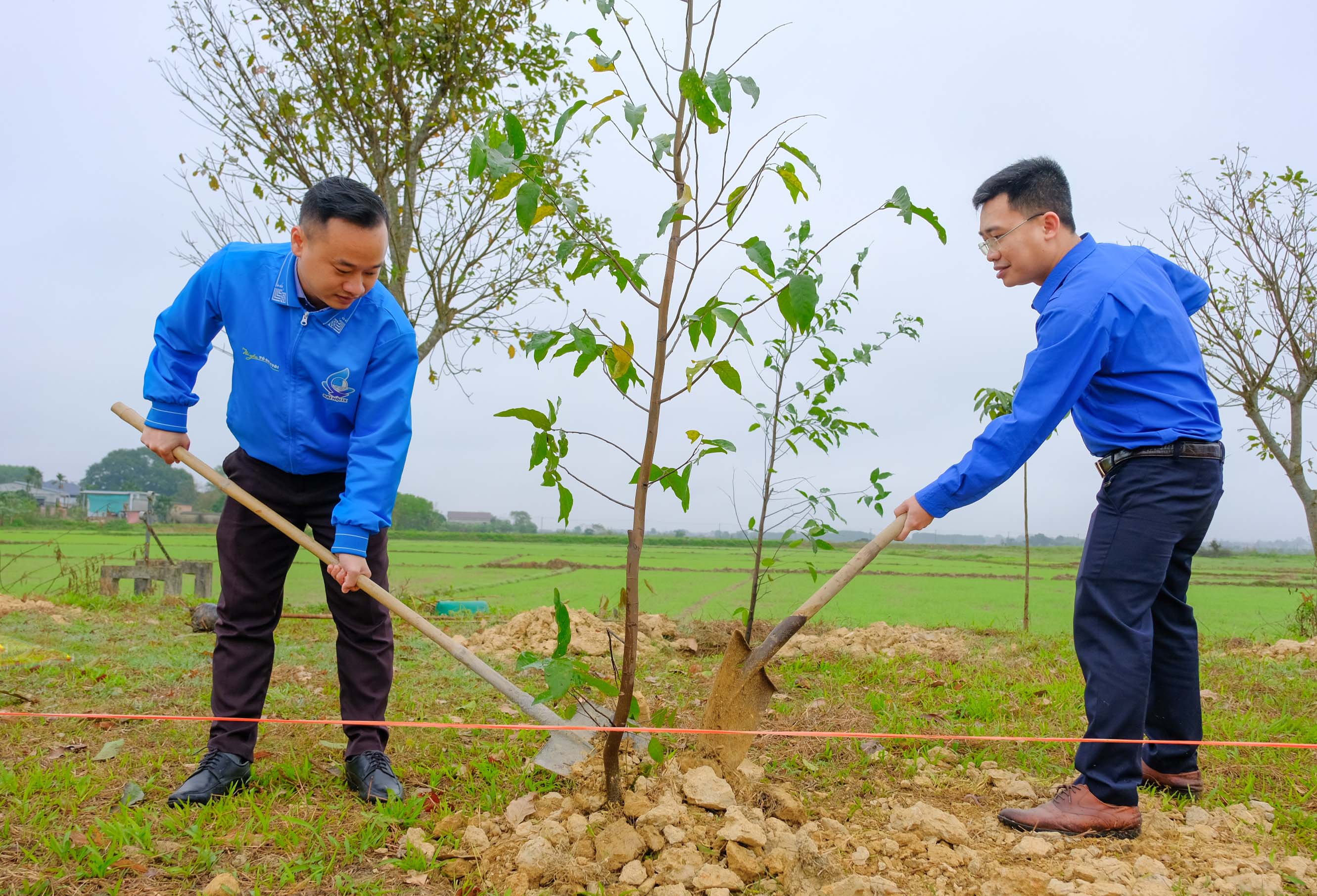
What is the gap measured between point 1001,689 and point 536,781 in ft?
7.95

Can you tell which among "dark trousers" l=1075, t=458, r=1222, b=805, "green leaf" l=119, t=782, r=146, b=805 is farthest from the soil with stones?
"dark trousers" l=1075, t=458, r=1222, b=805

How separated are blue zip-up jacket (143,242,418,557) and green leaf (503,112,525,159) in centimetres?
85

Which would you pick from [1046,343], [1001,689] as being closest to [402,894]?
[1046,343]

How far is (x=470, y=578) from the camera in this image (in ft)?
32.8

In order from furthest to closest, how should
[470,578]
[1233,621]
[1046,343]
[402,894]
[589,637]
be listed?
[470,578] → [1233,621] → [589,637] → [1046,343] → [402,894]

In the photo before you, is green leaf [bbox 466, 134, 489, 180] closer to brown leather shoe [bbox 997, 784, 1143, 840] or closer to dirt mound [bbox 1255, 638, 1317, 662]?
brown leather shoe [bbox 997, 784, 1143, 840]

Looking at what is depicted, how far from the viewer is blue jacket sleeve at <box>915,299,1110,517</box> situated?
215 centimetres

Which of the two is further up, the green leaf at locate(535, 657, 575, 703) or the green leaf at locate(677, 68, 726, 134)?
the green leaf at locate(677, 68, 726, 134)

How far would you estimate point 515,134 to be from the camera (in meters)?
1.77

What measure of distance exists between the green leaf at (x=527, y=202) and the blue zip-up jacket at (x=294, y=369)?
2.75 ft

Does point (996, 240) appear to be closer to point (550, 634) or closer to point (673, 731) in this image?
point (673, 731)

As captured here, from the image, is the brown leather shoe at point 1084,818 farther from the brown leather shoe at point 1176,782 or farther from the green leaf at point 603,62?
the green leaf at point 603,62

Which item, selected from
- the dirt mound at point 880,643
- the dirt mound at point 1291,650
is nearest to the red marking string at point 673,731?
the dirt mound at point 880,643

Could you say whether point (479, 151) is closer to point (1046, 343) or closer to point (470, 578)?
point (1046, 343)
